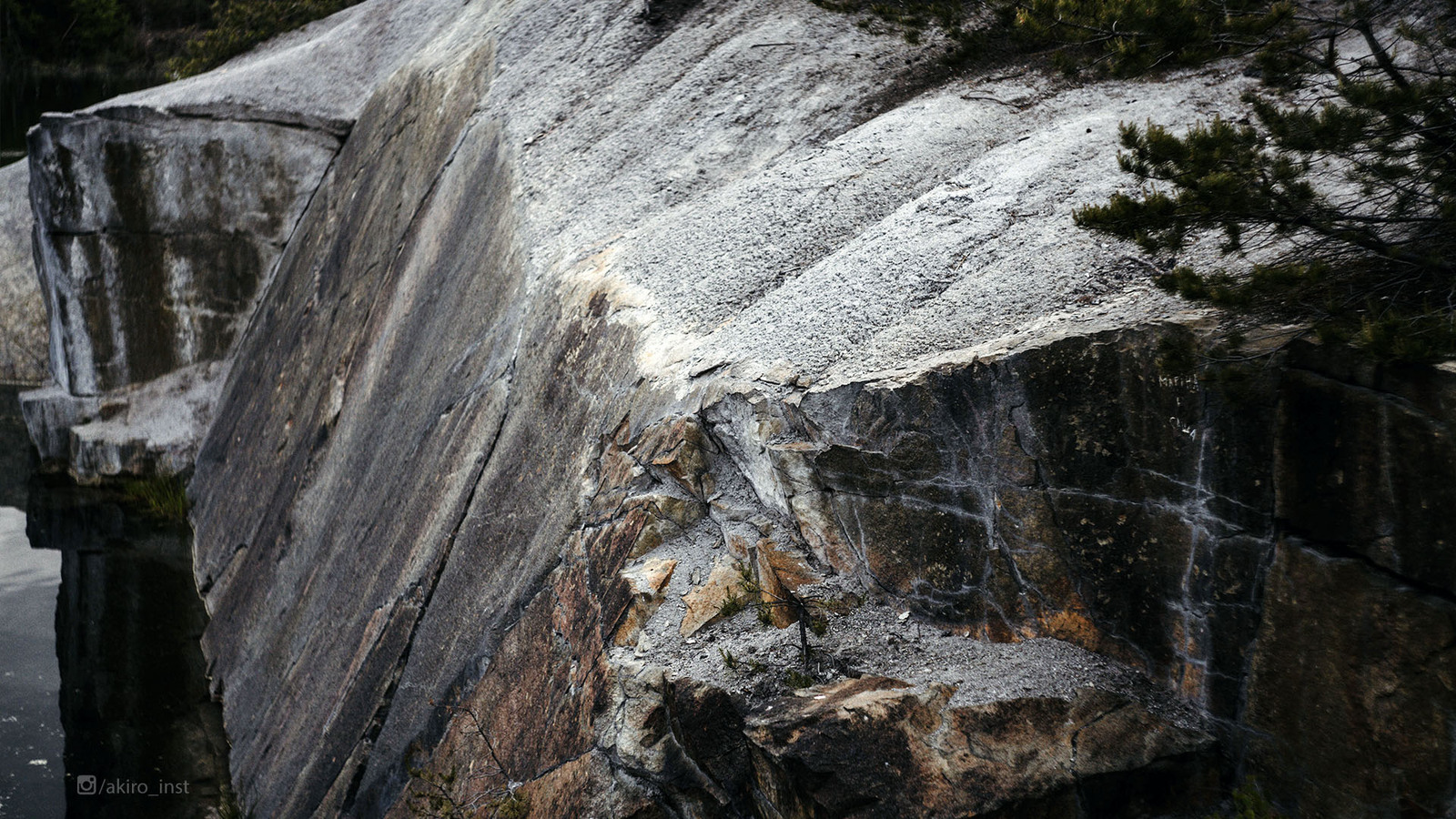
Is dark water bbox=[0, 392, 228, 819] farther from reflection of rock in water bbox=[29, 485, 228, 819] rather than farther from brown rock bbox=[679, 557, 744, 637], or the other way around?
brown rock bbox=[679, 557, 744, 637]

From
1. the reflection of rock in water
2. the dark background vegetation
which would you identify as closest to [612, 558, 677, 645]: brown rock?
the reflection of rock in water

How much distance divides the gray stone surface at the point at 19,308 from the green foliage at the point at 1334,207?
1363 centimetres

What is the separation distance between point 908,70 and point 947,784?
3.76 meters

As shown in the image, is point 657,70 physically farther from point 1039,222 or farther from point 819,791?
point 819,791

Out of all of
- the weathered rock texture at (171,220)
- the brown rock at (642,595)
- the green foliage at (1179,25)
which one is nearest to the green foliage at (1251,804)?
the brown rock at (642,595)

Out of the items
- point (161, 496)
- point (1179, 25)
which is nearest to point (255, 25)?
point (161, 496)

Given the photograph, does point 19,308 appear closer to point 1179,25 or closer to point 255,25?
point 255,25

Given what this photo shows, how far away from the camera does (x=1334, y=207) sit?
2574mm

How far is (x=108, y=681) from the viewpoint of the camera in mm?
7129

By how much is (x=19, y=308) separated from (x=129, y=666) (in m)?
7.57

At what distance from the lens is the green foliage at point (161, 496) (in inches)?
361

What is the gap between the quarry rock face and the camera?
8.10 feet

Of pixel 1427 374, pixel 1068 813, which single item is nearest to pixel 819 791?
pixel 1068 813

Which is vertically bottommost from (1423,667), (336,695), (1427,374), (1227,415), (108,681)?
(108,681)
